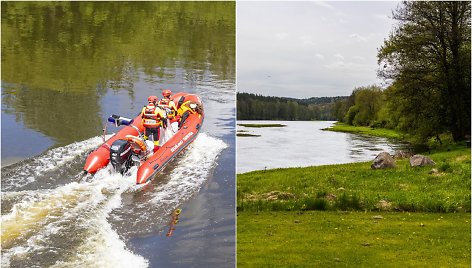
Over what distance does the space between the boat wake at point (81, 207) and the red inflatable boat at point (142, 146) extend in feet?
0.32

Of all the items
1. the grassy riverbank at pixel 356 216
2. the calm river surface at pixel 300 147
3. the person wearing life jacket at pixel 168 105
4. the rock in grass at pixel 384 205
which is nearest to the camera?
the person wearing life jacket at pixel 168 105

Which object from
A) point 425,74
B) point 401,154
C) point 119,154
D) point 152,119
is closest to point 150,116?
point 152,119

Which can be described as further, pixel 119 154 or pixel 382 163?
pixel 382 163

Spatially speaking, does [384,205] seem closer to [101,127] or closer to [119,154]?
[101,127]

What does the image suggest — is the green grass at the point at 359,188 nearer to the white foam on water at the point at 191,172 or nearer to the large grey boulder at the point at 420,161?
the large grey boulder at the point at 420,161

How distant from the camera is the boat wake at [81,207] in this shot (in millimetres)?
5113

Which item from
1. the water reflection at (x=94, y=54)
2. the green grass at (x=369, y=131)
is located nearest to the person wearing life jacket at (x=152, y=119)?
the water reflection at (x=94, y=54)

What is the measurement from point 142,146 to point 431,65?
11.4 metres

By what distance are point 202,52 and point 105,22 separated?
47.4 inches

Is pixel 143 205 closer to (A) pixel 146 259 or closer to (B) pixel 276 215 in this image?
(A) pixel 146 259

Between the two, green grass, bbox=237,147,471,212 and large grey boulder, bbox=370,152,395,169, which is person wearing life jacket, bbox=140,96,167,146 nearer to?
green grass, bbox=237,147,471,212

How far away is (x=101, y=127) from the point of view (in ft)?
18.6

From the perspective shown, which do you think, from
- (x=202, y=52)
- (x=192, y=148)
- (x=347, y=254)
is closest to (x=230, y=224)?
(x=192, y=148)

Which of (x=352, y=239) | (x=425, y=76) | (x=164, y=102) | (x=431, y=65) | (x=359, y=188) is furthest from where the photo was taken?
(x=425, y=76)
